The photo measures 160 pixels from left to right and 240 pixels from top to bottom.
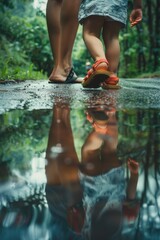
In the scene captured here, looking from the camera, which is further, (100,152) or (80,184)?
(100,152)

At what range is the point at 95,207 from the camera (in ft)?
1.33

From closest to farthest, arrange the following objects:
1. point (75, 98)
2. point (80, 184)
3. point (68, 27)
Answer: point (80, 184) < point (75, 98) < point (68, 27)

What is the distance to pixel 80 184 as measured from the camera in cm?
48

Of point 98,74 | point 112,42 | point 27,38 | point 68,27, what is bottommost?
point 98,74

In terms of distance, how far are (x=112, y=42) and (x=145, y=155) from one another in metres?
2.33

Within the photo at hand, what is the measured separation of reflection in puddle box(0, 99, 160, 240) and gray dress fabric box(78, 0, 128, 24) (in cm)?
197

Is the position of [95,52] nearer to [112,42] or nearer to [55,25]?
[112,42]

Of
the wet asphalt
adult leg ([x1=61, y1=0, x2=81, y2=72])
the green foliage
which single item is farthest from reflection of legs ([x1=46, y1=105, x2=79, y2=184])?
the green foliage

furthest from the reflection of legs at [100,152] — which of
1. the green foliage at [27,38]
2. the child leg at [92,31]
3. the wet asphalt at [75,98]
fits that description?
the green foliage at [27,38]

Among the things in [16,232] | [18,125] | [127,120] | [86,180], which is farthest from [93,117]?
[16,232]

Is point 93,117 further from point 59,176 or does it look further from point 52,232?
point 52,232

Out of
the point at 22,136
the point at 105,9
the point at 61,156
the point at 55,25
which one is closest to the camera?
the point at 61,156

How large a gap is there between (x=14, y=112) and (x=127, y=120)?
0.45 m

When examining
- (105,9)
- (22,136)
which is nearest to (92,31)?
(105,9)
